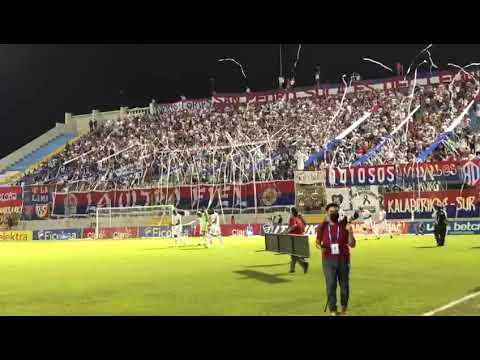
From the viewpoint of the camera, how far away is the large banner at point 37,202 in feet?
177

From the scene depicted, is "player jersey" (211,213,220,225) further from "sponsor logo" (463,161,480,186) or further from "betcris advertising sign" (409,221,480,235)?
"sponsor logo" (463,161,480,186)

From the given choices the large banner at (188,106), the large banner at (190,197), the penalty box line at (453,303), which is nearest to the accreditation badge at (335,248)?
the penalty box line at (453,303)

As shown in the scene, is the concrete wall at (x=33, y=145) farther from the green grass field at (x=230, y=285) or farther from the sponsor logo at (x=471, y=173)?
the sponsor logo at (x=471, y=173)

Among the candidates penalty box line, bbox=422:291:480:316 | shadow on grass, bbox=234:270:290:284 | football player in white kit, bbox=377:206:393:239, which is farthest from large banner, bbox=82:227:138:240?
penalty box line, bbox=422:291:480:316

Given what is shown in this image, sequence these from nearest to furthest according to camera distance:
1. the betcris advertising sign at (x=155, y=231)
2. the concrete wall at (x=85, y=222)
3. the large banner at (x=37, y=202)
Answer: the concrete wall at (x=85, y=222)
the betcris advertising sign at (x=155, y=231)
the large banner at (x=37, y=202)

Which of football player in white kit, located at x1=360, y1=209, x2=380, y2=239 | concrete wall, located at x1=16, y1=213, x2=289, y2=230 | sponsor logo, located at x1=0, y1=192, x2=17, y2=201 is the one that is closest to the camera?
football player in white kit, located at x1=360, y1=209, x2=380, y2=239

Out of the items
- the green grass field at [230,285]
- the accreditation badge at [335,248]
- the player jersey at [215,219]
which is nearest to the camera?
the accreditation badge at [335,248]

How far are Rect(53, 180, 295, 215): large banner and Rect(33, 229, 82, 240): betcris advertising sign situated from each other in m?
2.03

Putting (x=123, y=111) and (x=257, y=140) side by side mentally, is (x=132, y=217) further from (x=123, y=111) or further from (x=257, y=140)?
(x=123, y=111)

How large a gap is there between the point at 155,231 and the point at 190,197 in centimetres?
441

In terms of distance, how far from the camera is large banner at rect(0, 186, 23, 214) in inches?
2154

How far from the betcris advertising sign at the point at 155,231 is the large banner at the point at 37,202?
1070 cm

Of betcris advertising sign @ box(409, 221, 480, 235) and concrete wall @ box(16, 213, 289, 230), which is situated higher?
concrete wall @ box(16, 213, 289, 230)

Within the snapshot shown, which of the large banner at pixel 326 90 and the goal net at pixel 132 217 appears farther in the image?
the large banner at pixel 326 90
